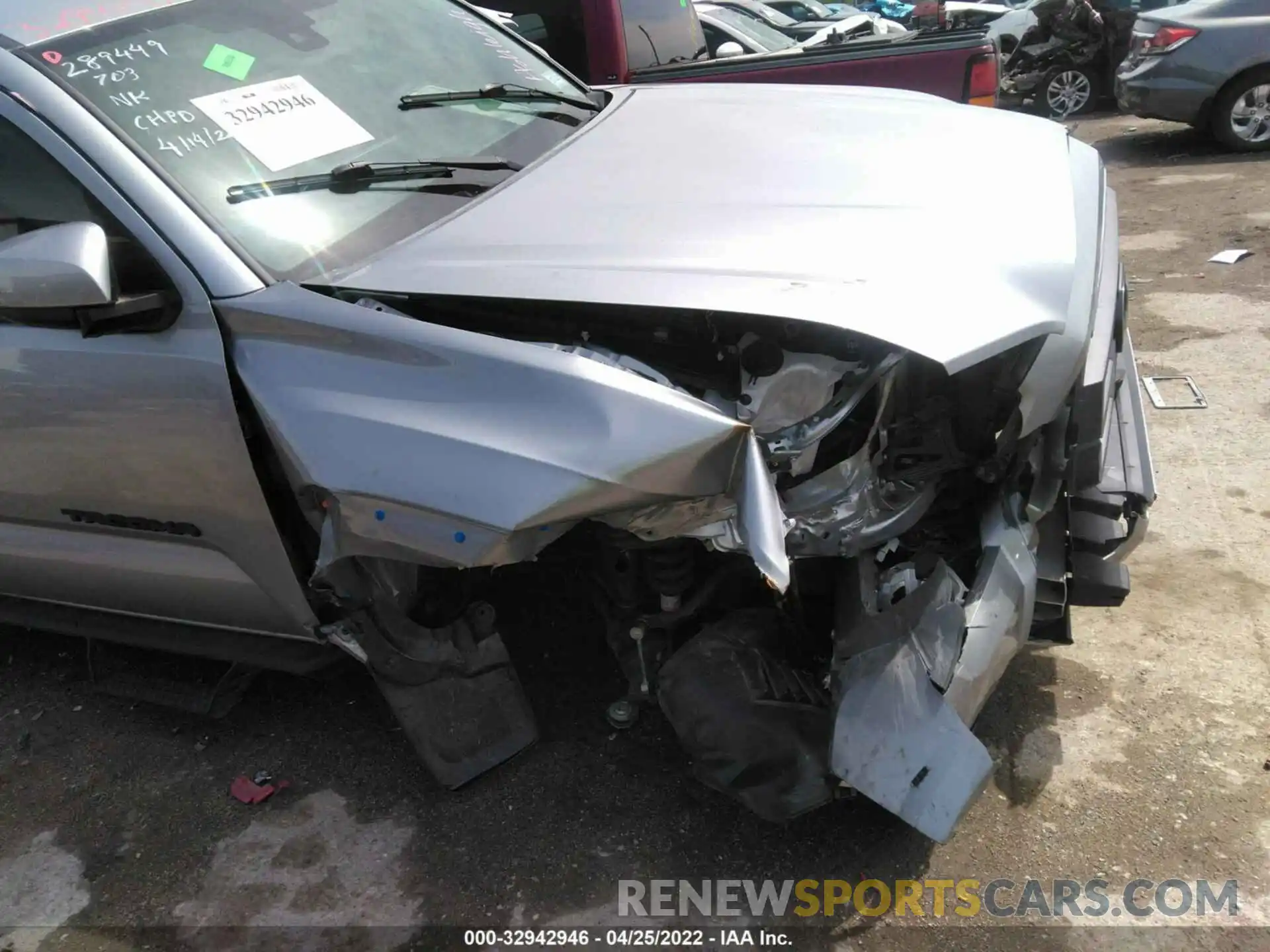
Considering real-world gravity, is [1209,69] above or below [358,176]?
below

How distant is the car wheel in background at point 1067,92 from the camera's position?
1027cm

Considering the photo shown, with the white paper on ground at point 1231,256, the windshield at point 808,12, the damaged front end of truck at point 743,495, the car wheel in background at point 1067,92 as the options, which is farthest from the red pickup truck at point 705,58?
the windshield at point 808,12

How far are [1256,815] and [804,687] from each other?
3.34 ft

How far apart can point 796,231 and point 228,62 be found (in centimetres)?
148

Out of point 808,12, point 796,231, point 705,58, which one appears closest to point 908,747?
point 796,231

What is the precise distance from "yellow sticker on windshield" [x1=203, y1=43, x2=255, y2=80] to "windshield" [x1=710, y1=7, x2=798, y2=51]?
585 centimetres

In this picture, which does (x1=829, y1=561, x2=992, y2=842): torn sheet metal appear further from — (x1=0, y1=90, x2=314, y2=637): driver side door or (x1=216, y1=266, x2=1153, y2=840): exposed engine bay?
(x1=0, y1=90, x2=314, y2=637): driver side door

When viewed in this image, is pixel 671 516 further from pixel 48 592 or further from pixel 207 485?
pixel 48 592

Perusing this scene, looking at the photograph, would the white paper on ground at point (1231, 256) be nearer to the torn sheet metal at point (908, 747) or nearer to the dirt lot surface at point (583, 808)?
the dirt lot surface at point (583, 808)

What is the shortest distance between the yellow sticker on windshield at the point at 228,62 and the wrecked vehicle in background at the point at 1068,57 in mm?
9186

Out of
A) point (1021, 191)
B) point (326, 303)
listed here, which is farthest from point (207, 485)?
point (1021, 191)

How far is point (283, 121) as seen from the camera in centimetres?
248

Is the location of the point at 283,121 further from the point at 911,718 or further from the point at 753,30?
the point at 753,30

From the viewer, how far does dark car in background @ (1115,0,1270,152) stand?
7.52 meters
